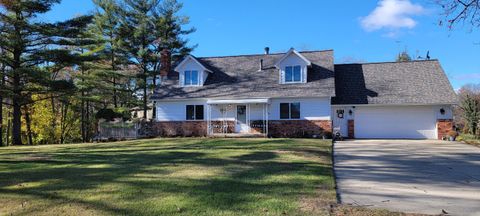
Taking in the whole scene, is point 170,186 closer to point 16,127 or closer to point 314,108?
point 314,108

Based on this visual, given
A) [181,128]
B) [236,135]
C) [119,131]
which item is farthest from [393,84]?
[119,131]

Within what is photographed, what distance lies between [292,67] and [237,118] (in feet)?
15.8

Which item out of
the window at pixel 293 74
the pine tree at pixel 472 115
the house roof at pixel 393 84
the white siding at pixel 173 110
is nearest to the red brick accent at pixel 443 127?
the house roof at pixel 393 84

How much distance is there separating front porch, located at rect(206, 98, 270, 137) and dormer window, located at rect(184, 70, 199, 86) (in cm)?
254

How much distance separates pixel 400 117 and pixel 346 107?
3.25 m

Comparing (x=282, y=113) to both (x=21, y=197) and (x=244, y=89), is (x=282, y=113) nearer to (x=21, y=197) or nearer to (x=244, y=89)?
(x=244, y=89)

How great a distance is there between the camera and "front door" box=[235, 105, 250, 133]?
2406 cm

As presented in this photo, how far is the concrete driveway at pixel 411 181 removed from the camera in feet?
21.4

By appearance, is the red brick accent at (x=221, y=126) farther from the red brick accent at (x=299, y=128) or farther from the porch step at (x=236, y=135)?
the red brick accent at (x=299, y=128)

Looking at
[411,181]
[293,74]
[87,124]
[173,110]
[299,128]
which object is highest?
[293,74]

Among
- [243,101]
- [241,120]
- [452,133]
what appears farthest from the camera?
[241,120]

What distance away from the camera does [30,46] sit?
2456 cm

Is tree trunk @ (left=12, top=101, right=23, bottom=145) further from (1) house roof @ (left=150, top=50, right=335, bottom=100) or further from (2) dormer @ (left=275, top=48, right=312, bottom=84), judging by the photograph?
(2) dormer @ (left=275, top=48, right=312, bottom=84)

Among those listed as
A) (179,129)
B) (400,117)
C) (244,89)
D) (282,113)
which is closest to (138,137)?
(179,129)
